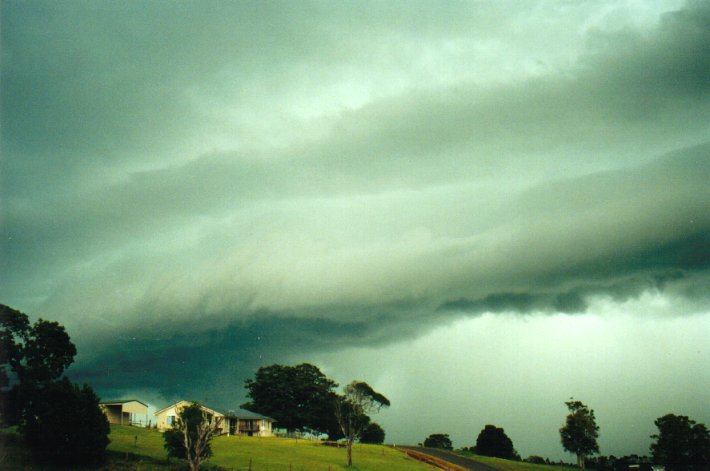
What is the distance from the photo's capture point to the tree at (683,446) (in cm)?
10981

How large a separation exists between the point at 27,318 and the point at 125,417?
4502 cm

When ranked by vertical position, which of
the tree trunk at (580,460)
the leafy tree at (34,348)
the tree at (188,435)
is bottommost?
the tree trunk at (580,460)

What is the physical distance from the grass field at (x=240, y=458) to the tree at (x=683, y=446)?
22702 mm

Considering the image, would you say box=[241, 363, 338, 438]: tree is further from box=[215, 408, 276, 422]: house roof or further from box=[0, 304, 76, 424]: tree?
box=[0, 304, 76, 424]: tree

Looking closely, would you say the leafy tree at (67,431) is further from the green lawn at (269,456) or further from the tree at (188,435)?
the tree at (188,435)

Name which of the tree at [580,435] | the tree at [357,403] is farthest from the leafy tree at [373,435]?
the tree at [580,435]

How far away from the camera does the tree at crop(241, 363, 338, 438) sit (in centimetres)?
16100

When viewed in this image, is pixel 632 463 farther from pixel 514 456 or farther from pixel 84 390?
pixel 84 390

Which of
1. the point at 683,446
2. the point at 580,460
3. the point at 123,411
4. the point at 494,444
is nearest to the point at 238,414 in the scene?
the point at 123,411

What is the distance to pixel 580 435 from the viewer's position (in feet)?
417

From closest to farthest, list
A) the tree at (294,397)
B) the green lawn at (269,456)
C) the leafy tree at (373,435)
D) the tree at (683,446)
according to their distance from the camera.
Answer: the green lawn at (269,456)
the tree at (683,446)
the tree at (294,397)
the leafy tree at (373,435)

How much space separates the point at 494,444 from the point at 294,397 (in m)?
52.1

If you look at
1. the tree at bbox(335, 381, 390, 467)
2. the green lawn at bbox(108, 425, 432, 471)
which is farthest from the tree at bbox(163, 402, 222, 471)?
the tree at bbox(335, 381, 390, 467)

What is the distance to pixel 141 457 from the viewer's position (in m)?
68.2
